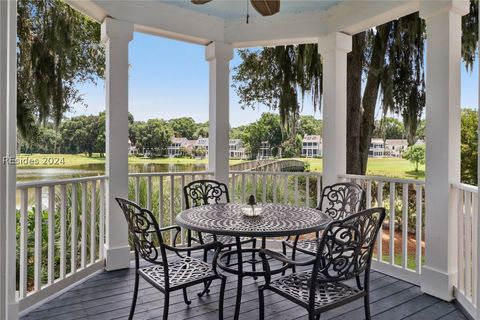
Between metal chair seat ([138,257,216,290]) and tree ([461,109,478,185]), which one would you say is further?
tree ([461,109,478,185])

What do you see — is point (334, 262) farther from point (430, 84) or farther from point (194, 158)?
point (194, 158)

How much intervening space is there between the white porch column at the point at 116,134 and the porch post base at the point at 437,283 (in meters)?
2.94

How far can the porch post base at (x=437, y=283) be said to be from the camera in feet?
8.89

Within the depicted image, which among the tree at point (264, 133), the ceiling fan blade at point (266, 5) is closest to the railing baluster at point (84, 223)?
the ceiling fan blade at point (266, 5)

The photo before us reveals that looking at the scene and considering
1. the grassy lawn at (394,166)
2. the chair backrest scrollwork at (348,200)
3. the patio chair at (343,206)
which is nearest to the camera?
the patio chair at (343,206)

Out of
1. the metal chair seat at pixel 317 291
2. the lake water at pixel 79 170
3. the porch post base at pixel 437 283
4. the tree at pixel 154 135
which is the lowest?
the porch post base at pixel 437 283

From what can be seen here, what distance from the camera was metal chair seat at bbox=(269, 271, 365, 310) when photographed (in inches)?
69.9

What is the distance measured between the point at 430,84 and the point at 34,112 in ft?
14.0

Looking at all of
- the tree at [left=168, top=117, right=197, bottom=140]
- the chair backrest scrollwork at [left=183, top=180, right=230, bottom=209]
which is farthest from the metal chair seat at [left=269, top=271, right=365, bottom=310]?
the tree at [left=168, top=117, right=197, bottom=140]

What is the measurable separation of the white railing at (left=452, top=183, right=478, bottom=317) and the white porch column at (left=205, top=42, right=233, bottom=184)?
2.51 meters

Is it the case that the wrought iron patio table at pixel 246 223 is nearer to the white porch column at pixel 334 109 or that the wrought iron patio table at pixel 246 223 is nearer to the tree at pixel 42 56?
the white porch column at pixel 334 109

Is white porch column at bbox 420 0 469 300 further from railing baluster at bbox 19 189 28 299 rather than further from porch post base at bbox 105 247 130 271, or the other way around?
railing baluster at bbox 19 189 28 299

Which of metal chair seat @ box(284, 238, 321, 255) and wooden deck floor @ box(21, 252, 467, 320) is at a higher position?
metal chair seat @ box(284, 238, 321, 255)

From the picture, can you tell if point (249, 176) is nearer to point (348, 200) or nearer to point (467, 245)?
point (348, 200)
